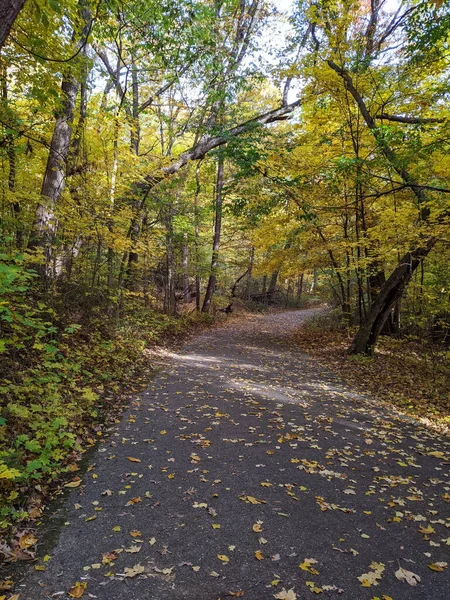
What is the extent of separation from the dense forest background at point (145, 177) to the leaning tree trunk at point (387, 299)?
0.15 feet

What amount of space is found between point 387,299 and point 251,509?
28.3ft

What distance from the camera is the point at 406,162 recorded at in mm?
7211

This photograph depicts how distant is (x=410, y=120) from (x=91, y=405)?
10.1 metres

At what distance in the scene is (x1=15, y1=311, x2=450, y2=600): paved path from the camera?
2693 mm

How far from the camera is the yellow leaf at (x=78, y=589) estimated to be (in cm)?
246

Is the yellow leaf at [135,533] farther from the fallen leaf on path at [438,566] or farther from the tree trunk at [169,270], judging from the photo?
the tree trunk at [169,270]

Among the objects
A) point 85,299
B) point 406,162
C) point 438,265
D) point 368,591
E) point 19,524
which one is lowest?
point 368,591

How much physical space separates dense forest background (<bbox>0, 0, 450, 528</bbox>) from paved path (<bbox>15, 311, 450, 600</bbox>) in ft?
2.50

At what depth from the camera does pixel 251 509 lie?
3.57 meters

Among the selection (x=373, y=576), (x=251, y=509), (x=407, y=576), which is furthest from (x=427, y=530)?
(x=251, y=509)

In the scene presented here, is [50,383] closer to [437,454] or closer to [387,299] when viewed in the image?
[437,454]

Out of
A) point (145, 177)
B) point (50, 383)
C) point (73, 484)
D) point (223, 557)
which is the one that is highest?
point (145, 177)

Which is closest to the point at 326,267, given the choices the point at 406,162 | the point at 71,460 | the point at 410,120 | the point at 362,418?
the point at 410,120

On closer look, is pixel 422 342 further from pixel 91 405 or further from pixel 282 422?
pixel 91 405
